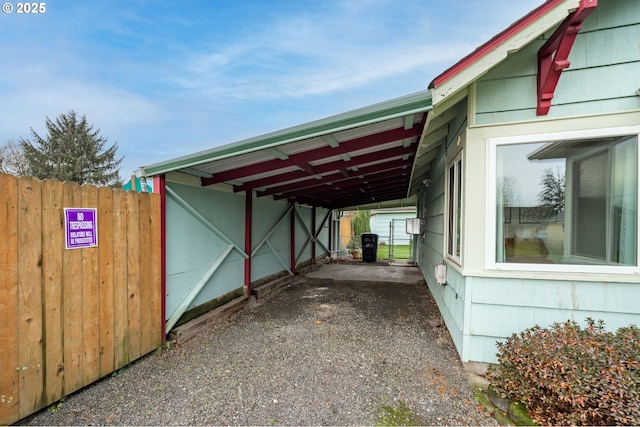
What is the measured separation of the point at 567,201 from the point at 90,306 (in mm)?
4379

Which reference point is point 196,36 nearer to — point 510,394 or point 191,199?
point 191,199

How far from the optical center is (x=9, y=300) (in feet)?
6.66

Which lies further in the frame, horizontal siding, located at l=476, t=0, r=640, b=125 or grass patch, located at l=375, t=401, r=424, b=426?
horizontal siding, located at l=476, t=0, r=640, b=125

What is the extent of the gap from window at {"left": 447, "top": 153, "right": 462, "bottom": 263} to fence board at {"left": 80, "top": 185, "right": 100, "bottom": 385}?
11.9ft

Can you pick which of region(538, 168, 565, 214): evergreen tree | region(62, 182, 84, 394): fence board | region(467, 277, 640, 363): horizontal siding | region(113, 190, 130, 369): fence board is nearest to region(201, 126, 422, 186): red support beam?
region(538, 168, 565, 214): evergreen tree

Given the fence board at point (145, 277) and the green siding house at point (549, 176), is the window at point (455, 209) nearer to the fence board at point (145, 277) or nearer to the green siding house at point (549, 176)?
the green siding house at point (549, 176)

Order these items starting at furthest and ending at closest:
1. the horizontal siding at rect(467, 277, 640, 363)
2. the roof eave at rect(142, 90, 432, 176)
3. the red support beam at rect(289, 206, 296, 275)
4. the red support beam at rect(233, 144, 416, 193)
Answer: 1. the red support beam at rect(289, 206, 296, 275)
2. the red support beam at rect(233, 144, 416, 193)
3. the roof eave at rect(142, 90, 432, 176)
4. the horizontal siding at rect(467, 277, 640, 363)

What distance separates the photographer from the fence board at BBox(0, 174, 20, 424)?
2.00 meters

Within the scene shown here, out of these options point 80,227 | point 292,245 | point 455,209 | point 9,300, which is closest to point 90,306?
point 9,300

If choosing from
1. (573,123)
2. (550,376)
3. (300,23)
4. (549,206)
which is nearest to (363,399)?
(550,376)

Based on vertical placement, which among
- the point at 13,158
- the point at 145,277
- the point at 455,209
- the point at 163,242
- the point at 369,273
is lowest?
the point at 369,273

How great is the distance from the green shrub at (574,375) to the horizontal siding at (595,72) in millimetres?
1793

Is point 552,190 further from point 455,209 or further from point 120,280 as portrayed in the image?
point 120,280
